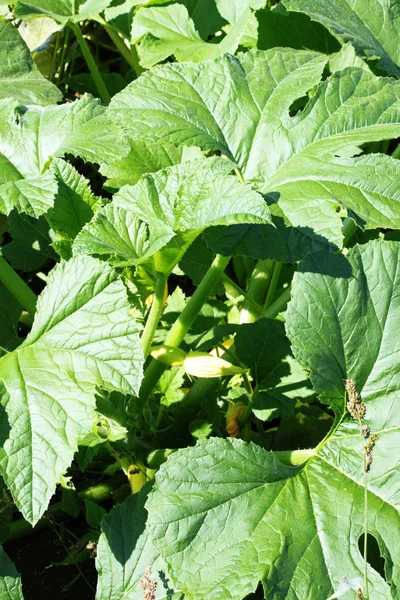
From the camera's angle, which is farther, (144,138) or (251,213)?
(144,138)

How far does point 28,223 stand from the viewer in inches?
110

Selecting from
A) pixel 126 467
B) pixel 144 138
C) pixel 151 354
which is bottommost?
pixel 126 467

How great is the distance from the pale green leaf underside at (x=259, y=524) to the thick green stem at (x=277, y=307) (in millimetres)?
681

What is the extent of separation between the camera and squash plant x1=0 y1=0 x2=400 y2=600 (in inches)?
71.7

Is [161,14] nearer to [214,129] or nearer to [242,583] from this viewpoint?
[214,129]

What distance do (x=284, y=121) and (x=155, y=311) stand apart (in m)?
0.68

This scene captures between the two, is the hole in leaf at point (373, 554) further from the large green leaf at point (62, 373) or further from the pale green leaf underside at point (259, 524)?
the large green leaf at point (62, 373)

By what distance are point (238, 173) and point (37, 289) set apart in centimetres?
137

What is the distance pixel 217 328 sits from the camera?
252 cm

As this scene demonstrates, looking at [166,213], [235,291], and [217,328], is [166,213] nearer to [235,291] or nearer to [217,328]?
[217,328]

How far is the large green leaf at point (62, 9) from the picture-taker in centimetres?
301

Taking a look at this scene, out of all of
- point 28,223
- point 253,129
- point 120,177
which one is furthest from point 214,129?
point 28,223

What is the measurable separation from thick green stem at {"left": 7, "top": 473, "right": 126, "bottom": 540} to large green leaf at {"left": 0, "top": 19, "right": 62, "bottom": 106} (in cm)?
130

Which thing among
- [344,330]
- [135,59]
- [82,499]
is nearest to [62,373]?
[344,330]
